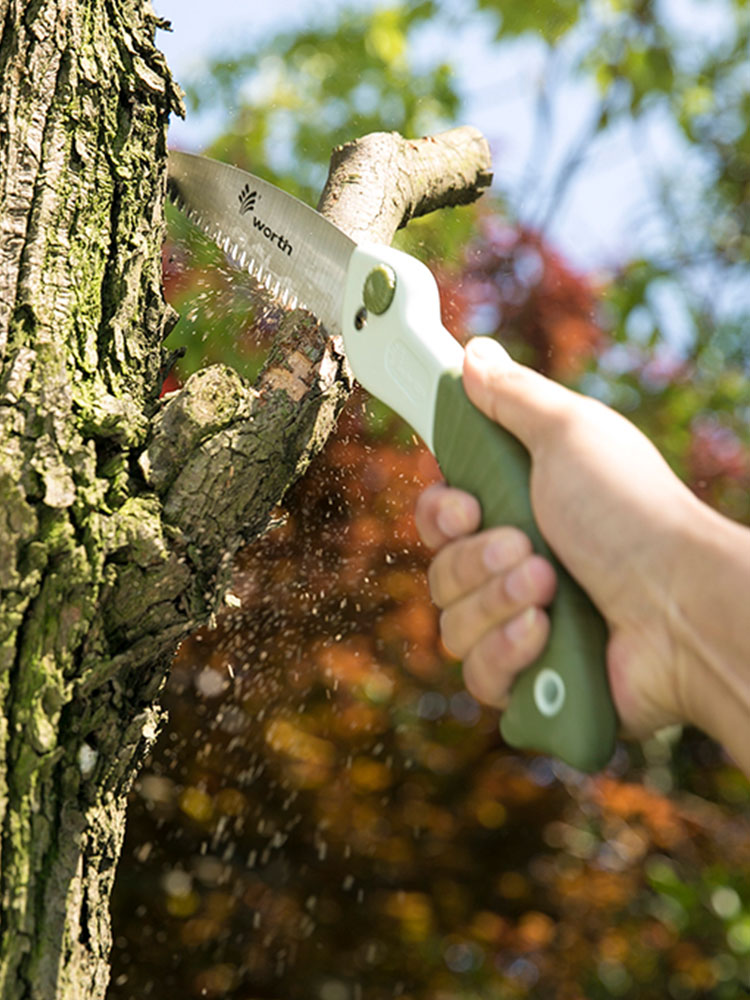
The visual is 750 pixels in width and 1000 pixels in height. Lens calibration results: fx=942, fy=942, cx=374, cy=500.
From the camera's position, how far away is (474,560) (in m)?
1.09

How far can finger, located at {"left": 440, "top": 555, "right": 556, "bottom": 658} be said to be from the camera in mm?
1018

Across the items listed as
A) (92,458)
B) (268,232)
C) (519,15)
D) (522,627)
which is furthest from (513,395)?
(519,15)

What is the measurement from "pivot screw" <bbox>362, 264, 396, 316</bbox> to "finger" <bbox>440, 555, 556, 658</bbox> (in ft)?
1.38

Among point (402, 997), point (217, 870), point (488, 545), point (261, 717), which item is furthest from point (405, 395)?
point (402, 997)

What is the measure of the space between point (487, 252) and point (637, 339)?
3.07ft

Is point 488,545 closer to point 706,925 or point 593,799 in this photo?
point 593,799

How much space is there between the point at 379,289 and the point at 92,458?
444mm

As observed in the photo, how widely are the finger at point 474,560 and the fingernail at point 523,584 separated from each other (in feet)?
0.06

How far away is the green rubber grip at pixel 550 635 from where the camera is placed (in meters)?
0.96

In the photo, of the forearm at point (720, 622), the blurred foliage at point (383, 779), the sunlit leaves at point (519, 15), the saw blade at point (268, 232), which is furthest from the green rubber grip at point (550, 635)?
the sunlit leaves at point (519, 15)

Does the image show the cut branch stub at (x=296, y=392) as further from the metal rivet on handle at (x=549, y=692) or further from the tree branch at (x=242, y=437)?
the metal rivet on handle at (x=549, y=692)

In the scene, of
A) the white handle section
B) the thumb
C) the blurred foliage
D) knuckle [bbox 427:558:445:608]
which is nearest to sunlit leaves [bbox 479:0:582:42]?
the blurred foliage

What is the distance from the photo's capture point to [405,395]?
1246mm

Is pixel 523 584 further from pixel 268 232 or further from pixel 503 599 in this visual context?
pixel 268 232
